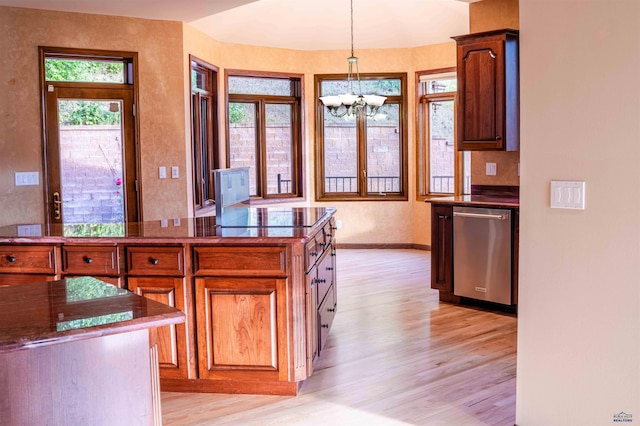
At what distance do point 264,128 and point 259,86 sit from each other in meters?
0.54

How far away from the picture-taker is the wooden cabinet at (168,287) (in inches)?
141

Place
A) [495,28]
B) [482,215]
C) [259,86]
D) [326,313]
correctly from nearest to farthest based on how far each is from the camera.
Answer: [326,313]
[482,215]
[495,28]
[259,86]

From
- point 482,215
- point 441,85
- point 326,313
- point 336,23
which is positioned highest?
point 336,23

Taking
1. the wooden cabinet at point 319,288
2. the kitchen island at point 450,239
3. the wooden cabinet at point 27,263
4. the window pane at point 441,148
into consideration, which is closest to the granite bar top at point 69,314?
the wooden cabinet at point 27,263

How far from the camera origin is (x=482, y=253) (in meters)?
Answer: 5.38

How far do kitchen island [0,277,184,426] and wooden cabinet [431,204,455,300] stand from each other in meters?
3.89

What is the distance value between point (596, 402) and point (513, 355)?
1.59 m

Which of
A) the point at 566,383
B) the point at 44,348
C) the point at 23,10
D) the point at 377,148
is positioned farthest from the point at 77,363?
the point at 377,148

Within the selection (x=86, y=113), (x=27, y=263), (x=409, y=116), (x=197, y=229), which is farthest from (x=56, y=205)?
(x=409, y=116)

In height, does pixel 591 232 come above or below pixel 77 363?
above

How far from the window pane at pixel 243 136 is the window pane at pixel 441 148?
231 cm

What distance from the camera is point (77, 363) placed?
1.90 meters

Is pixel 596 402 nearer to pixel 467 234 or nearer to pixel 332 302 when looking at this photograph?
pixel 332 302

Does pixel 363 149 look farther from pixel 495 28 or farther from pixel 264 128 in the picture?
pixel 495 28
